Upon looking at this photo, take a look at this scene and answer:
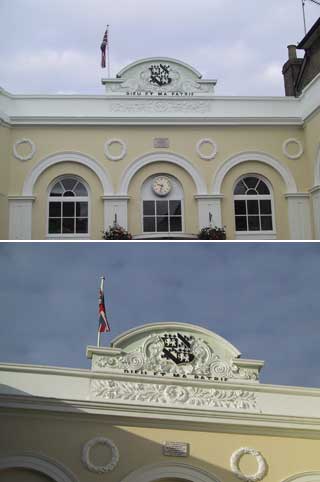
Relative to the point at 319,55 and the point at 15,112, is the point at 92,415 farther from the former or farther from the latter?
the point at 319,55

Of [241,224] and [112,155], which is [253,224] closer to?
[241,224]

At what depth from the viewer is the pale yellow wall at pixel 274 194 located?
454 inches

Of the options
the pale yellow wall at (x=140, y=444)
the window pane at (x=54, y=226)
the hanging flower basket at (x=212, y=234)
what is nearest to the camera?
the pale yellow wall at (x=140, y=444)

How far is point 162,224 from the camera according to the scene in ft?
37.7

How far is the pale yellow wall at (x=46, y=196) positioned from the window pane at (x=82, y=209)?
3.4 inches

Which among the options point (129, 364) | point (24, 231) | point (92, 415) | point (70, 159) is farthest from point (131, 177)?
point (92, 415)

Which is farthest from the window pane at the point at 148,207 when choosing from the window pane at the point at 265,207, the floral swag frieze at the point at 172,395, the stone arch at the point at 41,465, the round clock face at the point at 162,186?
the stone arch at the point at 41,465

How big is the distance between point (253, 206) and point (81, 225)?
2866 mm

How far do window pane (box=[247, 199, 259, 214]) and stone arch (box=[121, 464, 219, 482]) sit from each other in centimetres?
428

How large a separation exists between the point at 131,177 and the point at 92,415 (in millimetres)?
4023

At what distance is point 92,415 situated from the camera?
9.55 metres

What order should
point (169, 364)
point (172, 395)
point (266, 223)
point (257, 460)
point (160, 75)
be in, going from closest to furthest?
point (257, 460) → point (172, 395) → point (169, 364) → point (266, 223) → point (160, 75)

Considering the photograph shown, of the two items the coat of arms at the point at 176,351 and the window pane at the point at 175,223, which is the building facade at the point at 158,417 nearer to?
the coat of arms at the point at 176,351

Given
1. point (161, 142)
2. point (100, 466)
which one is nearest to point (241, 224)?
point (161, 142)
